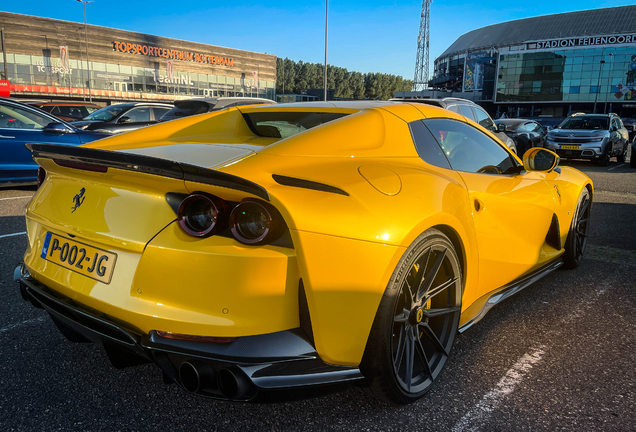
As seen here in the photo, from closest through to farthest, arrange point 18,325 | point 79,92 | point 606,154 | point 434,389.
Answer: point 434,389 → point 18,325 → point 606,154 → point 79,92

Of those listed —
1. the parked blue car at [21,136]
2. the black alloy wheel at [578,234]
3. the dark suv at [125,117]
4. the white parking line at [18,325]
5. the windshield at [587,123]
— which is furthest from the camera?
the windshield at [587,123]

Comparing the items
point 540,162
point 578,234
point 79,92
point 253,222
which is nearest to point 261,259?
point 253,222

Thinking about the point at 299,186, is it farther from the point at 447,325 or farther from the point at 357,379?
Result: the point at 447,325

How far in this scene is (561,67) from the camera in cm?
7412

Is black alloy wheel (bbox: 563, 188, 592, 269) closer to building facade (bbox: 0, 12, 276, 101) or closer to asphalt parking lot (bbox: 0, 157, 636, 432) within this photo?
asphalt parking lot (bbox: 0, 157, 636, 432)

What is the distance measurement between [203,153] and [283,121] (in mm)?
955

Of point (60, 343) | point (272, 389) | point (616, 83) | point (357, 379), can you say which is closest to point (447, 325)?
point (357, 379)

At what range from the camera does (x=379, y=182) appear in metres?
2.08

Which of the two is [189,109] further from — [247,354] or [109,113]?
[247,354]

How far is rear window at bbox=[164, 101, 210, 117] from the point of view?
1081 centimetres

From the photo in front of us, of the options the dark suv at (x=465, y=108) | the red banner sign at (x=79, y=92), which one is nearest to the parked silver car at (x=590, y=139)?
the dark suv at (x=465, y=108)

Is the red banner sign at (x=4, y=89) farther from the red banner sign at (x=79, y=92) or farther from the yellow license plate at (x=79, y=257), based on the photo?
the yellow license plate at (x=79, y=257)

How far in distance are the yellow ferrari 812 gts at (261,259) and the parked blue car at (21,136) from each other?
6147 millimetres

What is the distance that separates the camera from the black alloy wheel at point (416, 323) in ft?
6.40
